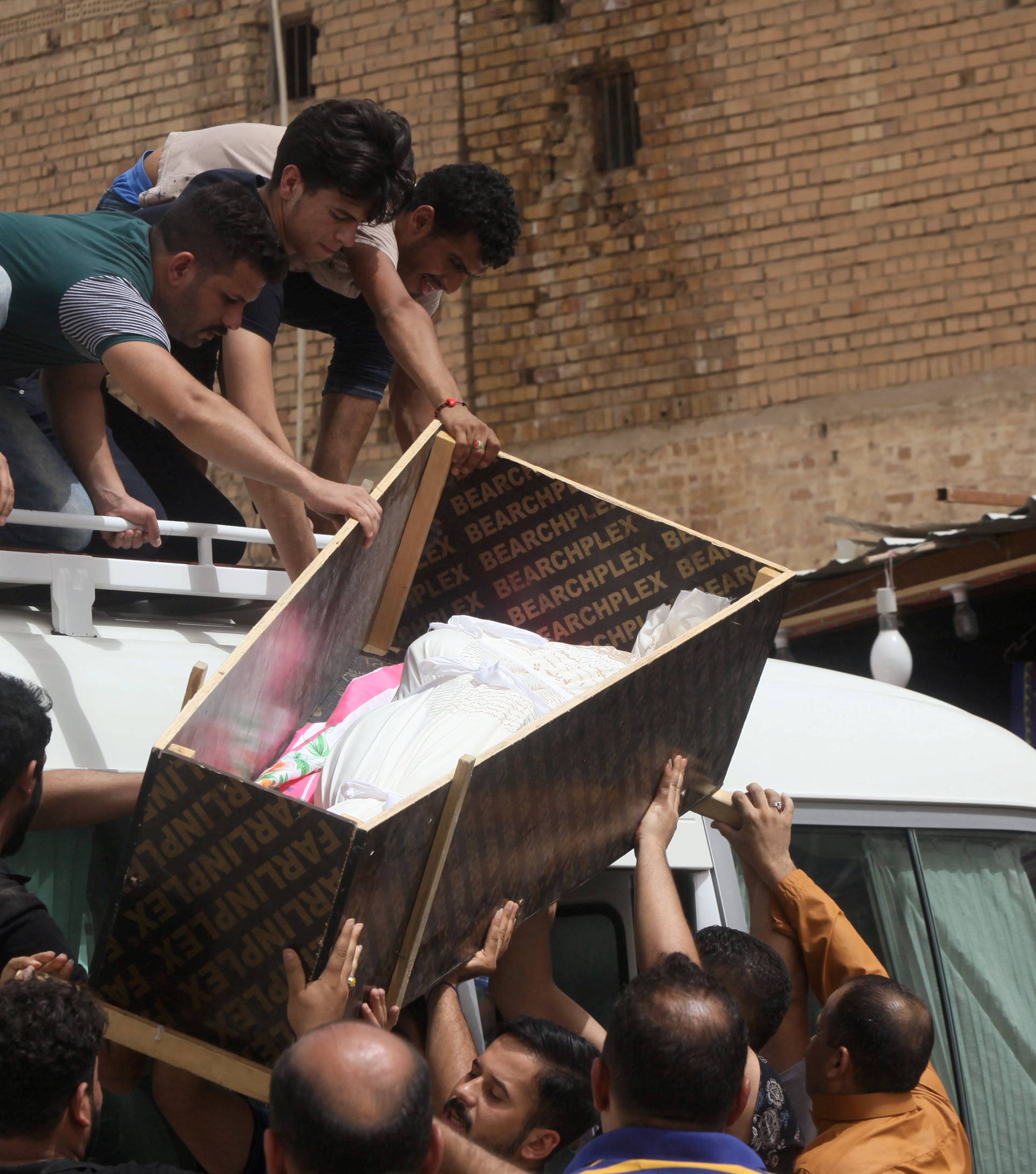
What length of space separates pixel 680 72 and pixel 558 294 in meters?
2.09

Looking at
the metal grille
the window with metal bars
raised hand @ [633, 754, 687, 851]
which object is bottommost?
raised hand @ [633, 754, 687, 851]

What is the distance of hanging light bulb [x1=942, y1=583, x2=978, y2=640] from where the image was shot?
26.2ft

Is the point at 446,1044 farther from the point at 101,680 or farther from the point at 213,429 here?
the point at 213,429

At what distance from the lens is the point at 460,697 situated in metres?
2.91

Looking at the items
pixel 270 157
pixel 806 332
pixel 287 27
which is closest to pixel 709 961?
pixel 270 157

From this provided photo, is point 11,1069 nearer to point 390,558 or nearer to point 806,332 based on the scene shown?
point 390,558

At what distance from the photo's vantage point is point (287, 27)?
14.3 m

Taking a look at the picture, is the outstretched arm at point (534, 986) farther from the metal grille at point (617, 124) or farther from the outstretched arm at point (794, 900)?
the metal grille at point (617, 124)

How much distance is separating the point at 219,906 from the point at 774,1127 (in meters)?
1.24

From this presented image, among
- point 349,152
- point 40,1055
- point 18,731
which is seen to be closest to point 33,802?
point 18,731

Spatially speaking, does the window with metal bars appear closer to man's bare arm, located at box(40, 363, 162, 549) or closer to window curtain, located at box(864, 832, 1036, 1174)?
man's bare arm, located at box(40, 363, 162, 549)

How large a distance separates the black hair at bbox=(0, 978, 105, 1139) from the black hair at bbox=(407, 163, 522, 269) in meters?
→ 2.56

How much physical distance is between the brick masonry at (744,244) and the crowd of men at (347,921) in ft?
27.4

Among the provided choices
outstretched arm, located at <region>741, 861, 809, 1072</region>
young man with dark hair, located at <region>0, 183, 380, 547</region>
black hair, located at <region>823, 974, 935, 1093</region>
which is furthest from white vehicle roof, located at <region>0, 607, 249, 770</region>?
black hair, located at <region>823, 974, 935, 1093</region>
